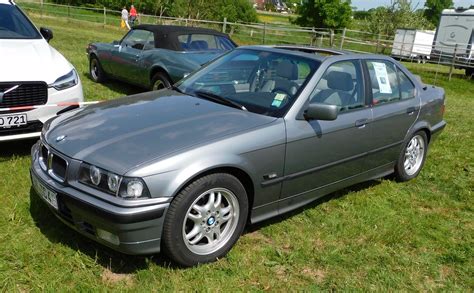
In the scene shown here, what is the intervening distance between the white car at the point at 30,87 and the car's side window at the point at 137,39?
9.26 ft

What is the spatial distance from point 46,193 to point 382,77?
3.16 meters

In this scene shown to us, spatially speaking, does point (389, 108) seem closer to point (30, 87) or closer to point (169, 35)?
point (30, 87)

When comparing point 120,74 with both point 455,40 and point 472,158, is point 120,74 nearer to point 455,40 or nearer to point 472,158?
point 472,158

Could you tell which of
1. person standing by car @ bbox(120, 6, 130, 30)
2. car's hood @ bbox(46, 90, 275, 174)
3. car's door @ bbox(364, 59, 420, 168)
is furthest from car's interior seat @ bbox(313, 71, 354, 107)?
person standing by car @ bbox(120, 6, 130, 30)

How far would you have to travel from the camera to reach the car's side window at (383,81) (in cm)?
424

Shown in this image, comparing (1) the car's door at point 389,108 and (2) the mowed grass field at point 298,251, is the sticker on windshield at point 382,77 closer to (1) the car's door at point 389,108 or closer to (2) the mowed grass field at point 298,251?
(1) the car's door at point 389,108

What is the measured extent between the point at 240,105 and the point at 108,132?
105 cm

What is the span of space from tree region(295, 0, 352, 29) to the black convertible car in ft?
131

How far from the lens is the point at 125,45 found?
840 cm

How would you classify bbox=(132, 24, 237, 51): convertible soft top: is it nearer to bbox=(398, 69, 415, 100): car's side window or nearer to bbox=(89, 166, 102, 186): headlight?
bbox=(398, 69, 415, 100): car's side window

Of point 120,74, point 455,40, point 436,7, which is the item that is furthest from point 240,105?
point 436,7

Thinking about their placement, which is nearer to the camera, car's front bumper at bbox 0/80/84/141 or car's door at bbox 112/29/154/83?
car's front bumper at bbox 0/80/84/141

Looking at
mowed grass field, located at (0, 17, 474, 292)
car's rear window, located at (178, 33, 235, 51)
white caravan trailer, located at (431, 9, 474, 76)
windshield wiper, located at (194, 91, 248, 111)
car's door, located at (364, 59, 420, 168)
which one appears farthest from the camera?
white caravan trailer, located at (431, 9, 474, 76)

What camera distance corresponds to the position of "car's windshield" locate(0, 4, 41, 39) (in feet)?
18.3
